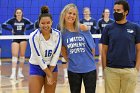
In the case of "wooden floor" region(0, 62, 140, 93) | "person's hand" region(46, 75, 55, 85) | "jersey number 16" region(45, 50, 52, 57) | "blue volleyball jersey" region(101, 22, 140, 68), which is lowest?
"wooden floor" region(0, 62, 140, 93)

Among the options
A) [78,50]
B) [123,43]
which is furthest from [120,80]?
[78,50]

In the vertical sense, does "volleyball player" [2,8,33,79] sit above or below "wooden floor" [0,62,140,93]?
above

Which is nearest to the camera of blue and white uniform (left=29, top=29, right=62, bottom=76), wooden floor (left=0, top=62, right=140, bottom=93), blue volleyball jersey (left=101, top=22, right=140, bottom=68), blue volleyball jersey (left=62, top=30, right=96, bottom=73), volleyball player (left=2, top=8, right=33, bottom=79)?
blue volleyball jersey (left=101, top=22, right=140, bottom=68)

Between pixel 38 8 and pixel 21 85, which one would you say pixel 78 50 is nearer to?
pixel 21 85

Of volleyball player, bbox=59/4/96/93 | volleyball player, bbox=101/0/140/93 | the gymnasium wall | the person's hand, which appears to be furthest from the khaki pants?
the gymnasium wall

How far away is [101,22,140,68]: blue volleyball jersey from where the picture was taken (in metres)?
4.67

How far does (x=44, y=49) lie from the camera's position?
511 cm

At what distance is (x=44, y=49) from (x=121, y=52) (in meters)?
1.13

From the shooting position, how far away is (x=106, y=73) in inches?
191

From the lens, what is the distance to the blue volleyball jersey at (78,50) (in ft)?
16.2

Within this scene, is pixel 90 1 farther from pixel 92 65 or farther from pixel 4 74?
pixel 92 65

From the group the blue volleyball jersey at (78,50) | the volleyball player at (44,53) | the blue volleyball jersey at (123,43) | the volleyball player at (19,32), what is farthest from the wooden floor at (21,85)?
the blue volleyball jersey at (123,43)

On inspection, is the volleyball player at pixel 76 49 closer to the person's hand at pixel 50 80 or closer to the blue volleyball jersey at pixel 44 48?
the blue volleyball jersey at pixel 44 48

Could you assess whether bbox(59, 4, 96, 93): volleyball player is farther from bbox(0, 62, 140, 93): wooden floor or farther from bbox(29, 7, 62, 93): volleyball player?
bbox(0, 62, 140, 93): wooden floor
